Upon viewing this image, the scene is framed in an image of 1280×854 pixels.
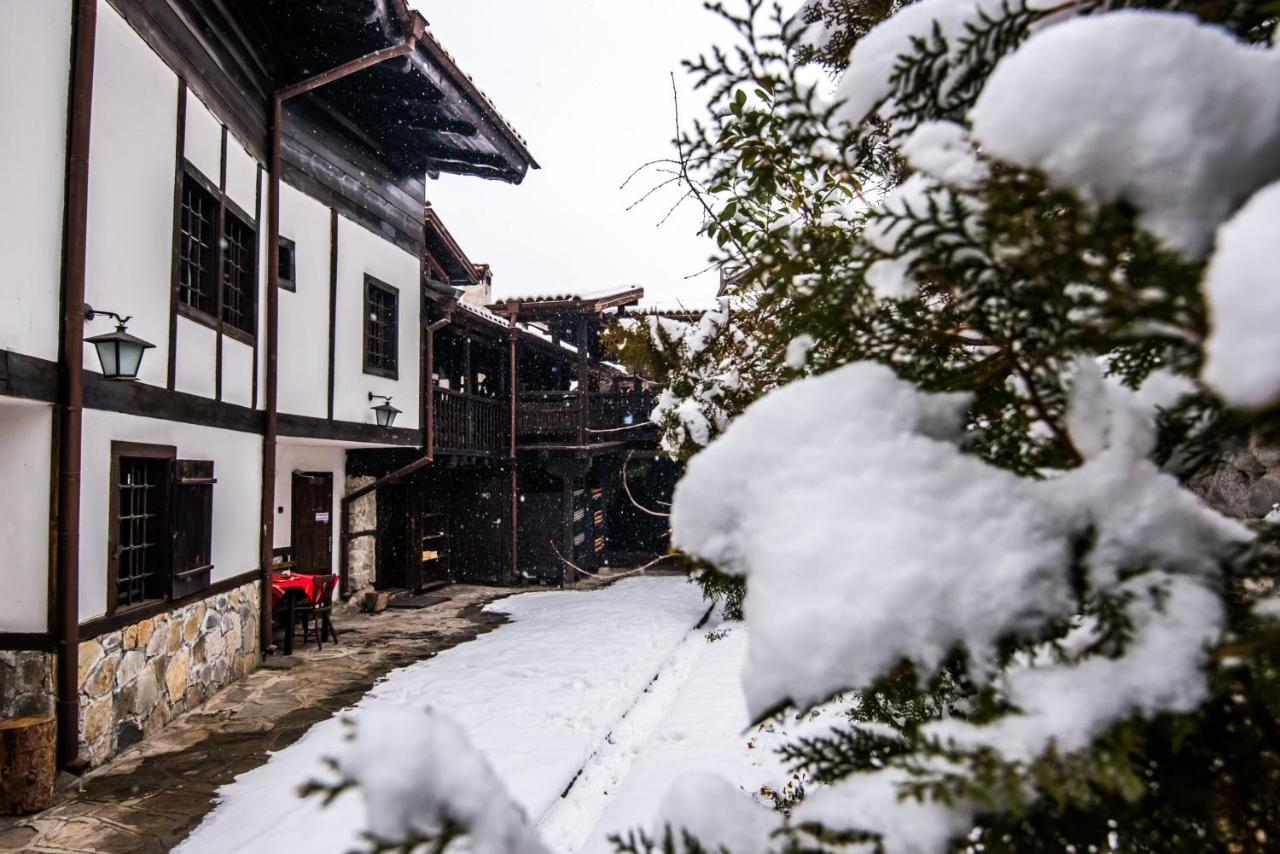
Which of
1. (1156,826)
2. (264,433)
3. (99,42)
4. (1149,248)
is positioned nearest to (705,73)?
(1149,248)

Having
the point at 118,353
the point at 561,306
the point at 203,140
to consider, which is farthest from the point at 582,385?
the point at 118,353

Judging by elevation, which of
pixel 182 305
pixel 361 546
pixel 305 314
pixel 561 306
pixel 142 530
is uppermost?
pixel 561 306

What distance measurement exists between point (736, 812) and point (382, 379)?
9966mm

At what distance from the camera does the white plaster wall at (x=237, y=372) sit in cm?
703

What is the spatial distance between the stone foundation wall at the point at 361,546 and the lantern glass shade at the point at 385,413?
2403 millimetres

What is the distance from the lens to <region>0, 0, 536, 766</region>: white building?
4754mm

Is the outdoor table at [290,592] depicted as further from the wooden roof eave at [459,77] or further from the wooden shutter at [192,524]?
the wooden roof eave at [459,77]

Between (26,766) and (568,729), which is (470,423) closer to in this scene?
(568,729)

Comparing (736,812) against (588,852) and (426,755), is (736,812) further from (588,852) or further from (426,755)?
(588,852)

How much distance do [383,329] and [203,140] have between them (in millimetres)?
4040

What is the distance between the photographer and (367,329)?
9.87 m

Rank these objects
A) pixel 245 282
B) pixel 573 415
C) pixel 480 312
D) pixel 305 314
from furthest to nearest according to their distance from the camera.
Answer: pixel 573 415 < pixel 480 312 < pixel 305 314 < pixel 245 282

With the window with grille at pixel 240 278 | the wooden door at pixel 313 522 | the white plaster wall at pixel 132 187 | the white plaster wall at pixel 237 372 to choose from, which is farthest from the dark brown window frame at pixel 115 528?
the wooden door at pixel 313 522

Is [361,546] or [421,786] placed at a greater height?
[421,786]
